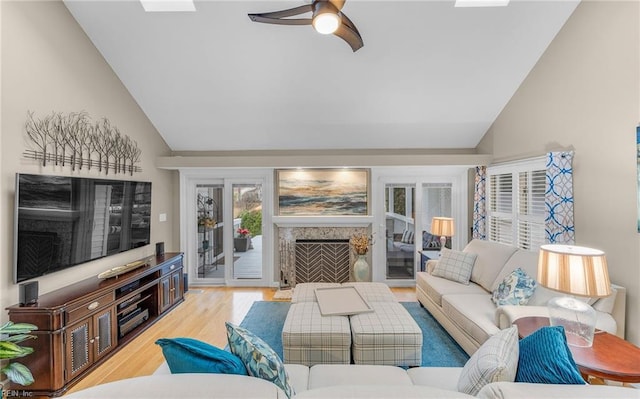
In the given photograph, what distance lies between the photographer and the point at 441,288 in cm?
353

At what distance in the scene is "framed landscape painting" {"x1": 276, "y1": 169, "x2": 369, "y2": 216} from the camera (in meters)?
5.23

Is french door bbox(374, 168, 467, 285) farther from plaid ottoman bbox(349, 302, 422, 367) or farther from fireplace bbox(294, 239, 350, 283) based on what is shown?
plaid ottoman bbox(349, 302, 422, 367)

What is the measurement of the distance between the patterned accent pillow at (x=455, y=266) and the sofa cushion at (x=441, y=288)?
0.07 m

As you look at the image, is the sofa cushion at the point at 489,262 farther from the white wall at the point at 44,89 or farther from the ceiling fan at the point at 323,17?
the white wall at the point at 44,89

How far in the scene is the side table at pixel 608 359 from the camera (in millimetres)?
1717

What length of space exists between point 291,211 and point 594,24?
4.42 meters

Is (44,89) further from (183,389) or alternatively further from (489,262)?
(489,262)

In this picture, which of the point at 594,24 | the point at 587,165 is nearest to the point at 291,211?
the point at 587,165

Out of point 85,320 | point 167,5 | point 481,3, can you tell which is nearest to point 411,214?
point 481,3

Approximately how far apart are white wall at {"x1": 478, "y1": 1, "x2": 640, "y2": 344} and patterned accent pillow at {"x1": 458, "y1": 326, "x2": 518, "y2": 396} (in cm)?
190

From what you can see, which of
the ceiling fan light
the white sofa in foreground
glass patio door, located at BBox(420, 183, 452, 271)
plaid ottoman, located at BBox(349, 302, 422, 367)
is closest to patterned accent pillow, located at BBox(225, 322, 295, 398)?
the white sofa in foreground

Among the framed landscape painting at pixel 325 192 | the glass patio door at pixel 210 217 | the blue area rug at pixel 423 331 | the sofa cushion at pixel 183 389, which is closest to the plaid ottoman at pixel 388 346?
the blue area rug at pixel 423 331

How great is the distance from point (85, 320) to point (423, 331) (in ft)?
11.5

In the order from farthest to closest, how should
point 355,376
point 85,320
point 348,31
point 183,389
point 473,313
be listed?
point 473,313
point 85,320
point 348,31
point 355,376
point 183,389
